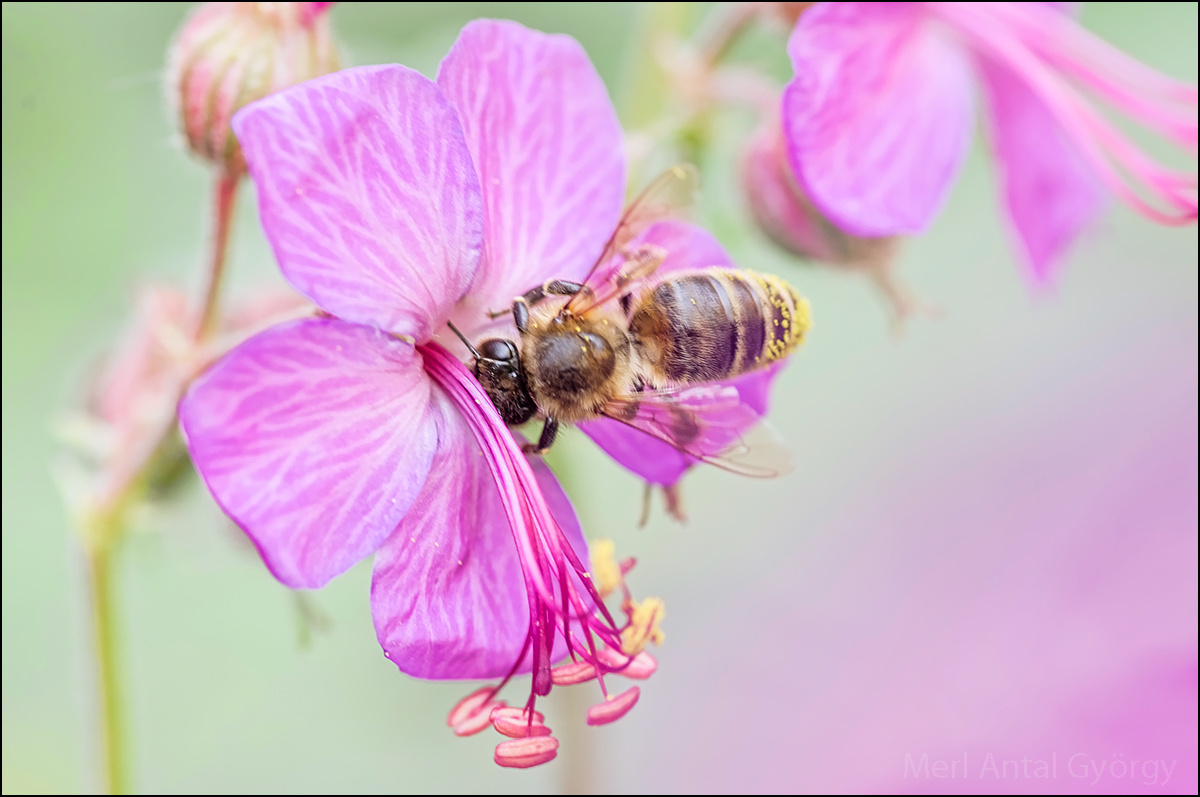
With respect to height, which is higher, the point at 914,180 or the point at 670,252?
the point at 914,180

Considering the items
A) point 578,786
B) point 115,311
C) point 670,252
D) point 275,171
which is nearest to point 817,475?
point 578,786

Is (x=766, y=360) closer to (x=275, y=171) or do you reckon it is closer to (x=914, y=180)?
(x=914, y=180)

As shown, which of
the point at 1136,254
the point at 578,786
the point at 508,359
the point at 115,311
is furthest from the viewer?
the point at 1136,254

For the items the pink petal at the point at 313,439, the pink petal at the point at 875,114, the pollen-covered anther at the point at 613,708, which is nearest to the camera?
the pink petal at the point at 313,439

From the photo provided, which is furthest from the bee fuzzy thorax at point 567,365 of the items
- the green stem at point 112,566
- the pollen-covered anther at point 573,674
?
the green stem at point 112,566

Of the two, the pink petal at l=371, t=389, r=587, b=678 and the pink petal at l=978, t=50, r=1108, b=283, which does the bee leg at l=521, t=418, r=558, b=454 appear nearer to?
the pink petal at l=371, t=389, r=587, b=678

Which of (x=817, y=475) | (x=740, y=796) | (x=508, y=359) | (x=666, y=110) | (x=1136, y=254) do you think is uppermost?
(x=666, y=110)

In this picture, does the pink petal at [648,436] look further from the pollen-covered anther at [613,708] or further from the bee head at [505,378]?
the pollen-covered anther at [613,708]

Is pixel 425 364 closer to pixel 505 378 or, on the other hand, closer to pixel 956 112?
pixel 505 378
